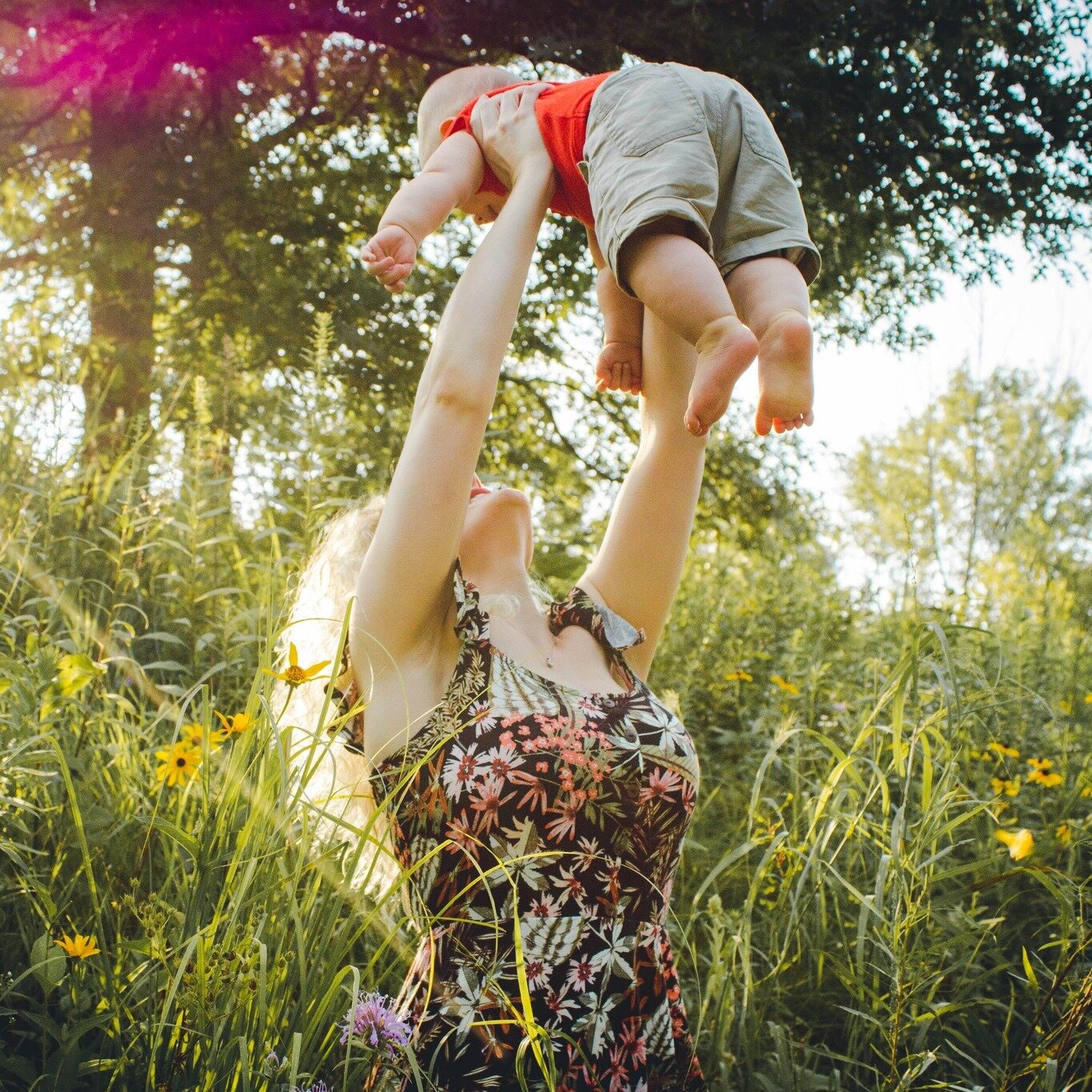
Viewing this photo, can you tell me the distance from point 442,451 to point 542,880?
0.69 m

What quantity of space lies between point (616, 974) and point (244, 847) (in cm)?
62

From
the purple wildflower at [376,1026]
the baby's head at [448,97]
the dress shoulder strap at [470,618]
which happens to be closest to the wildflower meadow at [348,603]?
the purple wildflower at [376,1026]

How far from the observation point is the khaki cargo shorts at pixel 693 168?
1.46 metres

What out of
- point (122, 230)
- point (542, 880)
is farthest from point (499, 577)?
point (122, 230)

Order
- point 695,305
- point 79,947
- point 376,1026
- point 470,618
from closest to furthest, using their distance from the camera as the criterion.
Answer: point 376,1026, point 79,947, point 695,305, point 470,618

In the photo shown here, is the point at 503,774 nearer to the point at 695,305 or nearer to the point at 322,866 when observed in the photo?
the point at 322,866

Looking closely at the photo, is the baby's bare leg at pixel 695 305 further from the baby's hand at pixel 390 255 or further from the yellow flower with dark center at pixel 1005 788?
the yellow flower with dark center at pixel 1005 788

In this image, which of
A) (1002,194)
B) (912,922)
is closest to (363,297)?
(1002,194)

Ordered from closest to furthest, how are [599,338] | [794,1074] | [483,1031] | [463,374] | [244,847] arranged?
[244,847]
[483,1031]
[463,374]
[794,1074]
[599,338]

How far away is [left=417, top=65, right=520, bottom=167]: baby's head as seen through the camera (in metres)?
1.97

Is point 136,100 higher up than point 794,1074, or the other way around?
point 136,100

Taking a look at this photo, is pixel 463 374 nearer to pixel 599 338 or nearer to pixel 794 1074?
pixel 794 1074

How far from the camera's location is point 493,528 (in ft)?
6.16

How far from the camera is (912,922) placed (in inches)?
54.9
